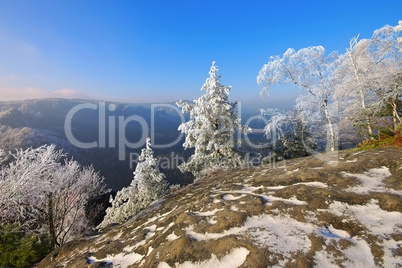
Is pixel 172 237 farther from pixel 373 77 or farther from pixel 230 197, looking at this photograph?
pixel 373 77

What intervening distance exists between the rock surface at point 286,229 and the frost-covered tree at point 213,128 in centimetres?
1018

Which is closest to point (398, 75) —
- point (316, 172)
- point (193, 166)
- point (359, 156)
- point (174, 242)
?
point (359, 156)

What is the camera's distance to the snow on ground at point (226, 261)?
2.69 m

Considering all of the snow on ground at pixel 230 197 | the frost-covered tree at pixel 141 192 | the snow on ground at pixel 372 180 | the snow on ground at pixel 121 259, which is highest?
the snow on ground at pixel 372 180

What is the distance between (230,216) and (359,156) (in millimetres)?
4867

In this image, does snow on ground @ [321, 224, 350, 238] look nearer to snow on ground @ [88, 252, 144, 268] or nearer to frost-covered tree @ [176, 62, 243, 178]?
snow on ground @ [88, 252, 144, 268]

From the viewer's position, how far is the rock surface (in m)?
2.67

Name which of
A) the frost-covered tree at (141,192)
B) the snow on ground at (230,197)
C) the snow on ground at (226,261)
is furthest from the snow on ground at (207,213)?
the frost-covered tree at (141,192)

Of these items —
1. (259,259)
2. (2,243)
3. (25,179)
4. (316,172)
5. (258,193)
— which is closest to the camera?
(259,259)

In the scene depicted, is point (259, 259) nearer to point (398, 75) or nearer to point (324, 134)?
point (398, 75)

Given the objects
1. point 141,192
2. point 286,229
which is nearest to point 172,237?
point 286,229

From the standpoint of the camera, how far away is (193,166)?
53.6 ft

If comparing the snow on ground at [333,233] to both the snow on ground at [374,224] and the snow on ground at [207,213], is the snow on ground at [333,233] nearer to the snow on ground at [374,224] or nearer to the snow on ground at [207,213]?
the snow on ground at [374,224]

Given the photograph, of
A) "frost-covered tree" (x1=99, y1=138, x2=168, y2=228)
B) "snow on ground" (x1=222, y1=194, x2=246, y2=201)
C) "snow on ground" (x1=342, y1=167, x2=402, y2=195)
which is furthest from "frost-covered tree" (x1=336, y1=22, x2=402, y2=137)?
"frost-covered tree" (x1=99, y1=138, x2=168, y2=228)
